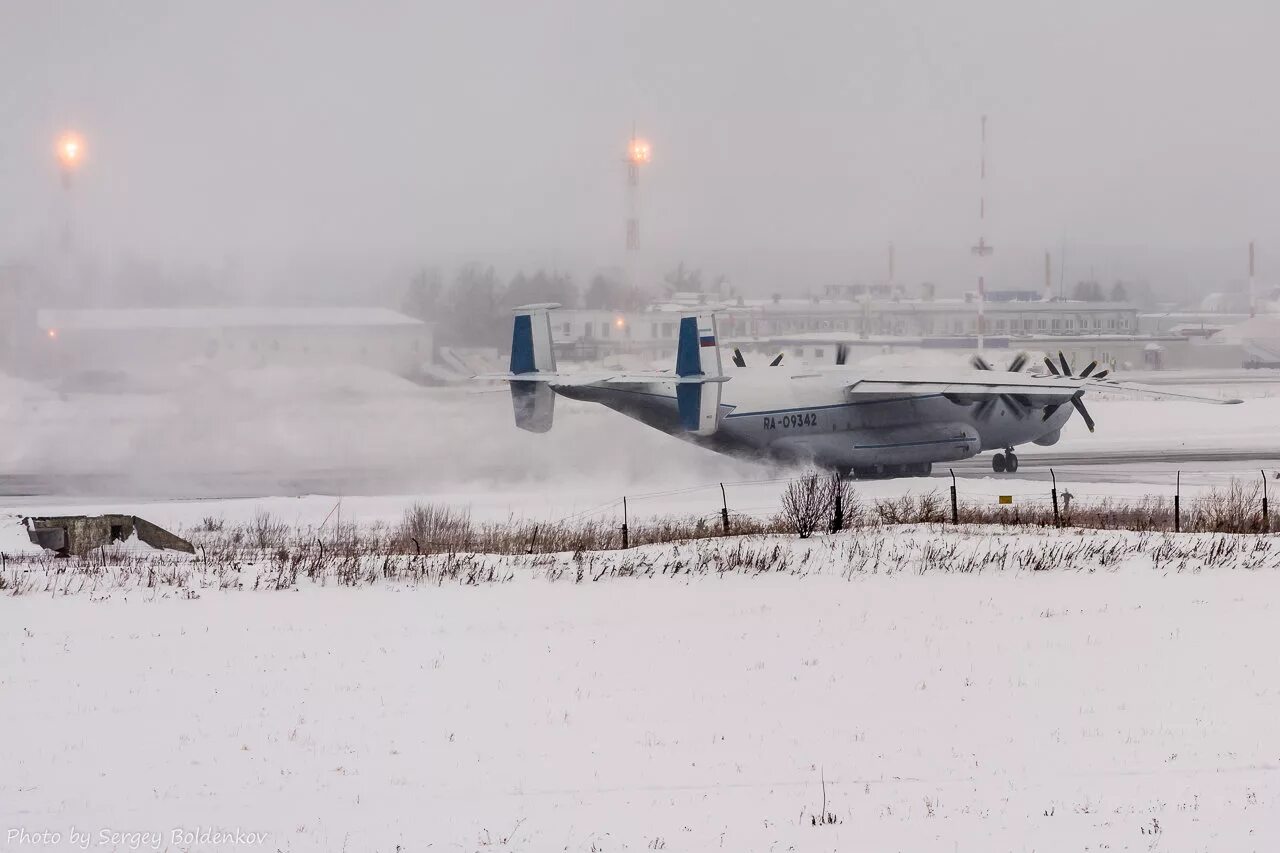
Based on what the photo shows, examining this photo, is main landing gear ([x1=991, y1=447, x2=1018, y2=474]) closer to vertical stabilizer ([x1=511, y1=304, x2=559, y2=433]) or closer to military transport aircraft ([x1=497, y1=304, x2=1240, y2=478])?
military transport aircraft ([x1=497, y1=304, x2=1240, y2=478])

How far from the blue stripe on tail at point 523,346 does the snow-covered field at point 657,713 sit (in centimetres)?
1465

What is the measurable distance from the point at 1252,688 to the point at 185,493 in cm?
3294

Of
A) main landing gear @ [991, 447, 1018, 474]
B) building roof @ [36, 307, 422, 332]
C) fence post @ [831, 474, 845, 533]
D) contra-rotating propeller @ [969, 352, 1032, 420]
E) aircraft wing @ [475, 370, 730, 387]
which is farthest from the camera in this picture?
building roof @ [36, 307, 422, 332]

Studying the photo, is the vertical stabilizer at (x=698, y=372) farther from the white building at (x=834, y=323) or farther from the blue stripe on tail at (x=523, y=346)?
the white building at (x=834, y=323)

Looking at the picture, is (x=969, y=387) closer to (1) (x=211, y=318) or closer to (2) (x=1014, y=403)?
(2) (x=1014, y=403)

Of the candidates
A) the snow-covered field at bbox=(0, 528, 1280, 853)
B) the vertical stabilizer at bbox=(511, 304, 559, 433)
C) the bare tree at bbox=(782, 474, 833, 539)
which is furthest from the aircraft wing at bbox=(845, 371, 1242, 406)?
the snow-covered field at bbox=(0, 528, 1280, 853)

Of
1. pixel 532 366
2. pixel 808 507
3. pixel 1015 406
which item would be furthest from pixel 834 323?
pixel 808 507

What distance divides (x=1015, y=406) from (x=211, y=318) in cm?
3438

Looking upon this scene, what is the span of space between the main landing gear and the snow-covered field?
873 inches

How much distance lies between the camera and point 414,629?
1728cm

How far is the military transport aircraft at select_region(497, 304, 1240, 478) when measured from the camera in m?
34.1

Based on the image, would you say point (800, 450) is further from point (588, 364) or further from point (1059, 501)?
point (588, 364)

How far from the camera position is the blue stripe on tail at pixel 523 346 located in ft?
114

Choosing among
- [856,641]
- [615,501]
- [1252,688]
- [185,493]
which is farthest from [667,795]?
[185,493]
